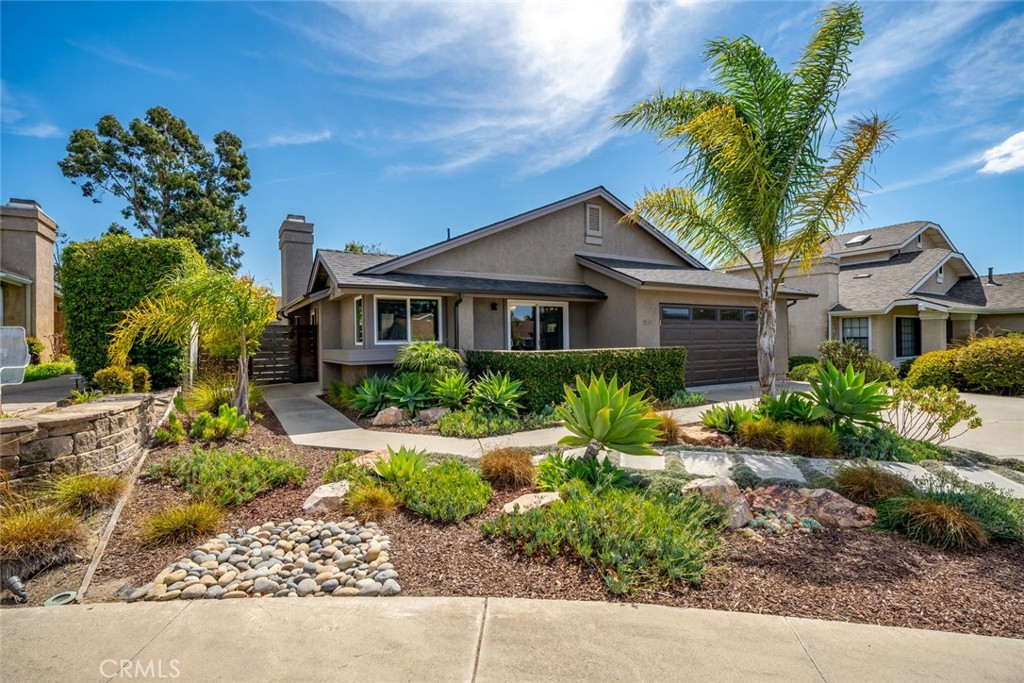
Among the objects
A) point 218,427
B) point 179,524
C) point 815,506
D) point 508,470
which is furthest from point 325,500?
point 815,506

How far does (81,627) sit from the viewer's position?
2.89 metres

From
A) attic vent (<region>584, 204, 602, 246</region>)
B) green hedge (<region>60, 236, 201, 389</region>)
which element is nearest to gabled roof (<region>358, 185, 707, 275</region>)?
attic vent (<region>584, 204, 602, 246</region>)

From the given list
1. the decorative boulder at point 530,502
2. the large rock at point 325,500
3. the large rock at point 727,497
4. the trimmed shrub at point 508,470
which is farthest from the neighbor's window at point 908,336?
the large rock at point 325,500

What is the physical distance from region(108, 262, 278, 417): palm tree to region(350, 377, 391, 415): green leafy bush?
6.85ft

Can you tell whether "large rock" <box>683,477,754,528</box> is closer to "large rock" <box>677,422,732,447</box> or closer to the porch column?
"large rock" <box>677,422,732,447</box>

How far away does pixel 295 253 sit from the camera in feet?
58.3

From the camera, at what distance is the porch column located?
56.9 ft

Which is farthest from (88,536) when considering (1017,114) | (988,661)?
(1017,114)

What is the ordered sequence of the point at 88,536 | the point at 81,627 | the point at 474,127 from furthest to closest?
1. the point at 474,127
2. the point at 88,536
3. the point at 81,627

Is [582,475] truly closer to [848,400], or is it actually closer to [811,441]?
[811,441]

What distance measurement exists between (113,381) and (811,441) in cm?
1054

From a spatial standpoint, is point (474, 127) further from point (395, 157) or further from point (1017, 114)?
point (1017, 114)

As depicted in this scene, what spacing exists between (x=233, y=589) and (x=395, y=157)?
13.3 metres

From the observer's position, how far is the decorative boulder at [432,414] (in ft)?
29.7
